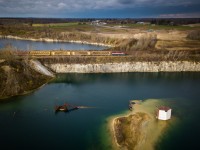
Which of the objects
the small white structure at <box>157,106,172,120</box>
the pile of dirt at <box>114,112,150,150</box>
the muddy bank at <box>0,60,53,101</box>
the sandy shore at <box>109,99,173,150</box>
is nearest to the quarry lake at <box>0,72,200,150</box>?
the sandy shore at <box>109,99,173,150</box>

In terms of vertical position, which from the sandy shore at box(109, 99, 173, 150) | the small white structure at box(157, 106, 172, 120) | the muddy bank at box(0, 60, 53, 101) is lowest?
the sandy shore at box(109, 99, 173, 150)

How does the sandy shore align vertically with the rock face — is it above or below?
below

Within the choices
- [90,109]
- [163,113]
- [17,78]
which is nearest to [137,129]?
[163,113]

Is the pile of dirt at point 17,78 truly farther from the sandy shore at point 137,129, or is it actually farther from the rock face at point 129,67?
the sandy shore at point 137,129

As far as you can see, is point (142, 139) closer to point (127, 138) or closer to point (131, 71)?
point (127, 138)

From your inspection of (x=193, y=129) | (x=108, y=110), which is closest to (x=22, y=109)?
(x=108, y=110)

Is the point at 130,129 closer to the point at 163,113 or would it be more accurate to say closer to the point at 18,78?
the point at 163,113

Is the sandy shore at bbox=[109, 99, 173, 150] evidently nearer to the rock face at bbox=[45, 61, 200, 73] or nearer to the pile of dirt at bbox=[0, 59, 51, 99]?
the pile of dirt at bbox=[0, 59, 51, 99]
